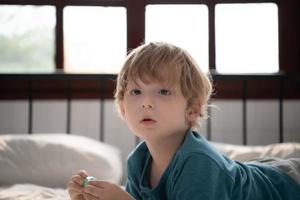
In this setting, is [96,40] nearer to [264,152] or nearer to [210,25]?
[210,25]

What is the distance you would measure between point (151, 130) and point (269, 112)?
1.52 m

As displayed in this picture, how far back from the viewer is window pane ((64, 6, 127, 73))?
2.36m

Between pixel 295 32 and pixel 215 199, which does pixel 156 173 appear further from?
pixel 295 32

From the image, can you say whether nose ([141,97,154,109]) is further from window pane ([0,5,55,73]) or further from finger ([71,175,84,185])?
window pane ([0,5,55,73])

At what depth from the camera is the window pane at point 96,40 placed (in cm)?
236

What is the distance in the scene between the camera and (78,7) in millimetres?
2369

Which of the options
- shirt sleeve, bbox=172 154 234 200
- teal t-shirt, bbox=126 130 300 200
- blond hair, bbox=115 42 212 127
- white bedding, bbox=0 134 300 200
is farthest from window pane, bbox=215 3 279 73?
shirt sleeve, bbox=172 154 234 200

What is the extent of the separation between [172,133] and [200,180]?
0.14 metres

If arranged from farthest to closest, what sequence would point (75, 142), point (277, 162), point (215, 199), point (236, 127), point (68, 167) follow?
point (236, 127) < point (75, 142) < point (68, 167) < point (277, 162) < point (215, 199)

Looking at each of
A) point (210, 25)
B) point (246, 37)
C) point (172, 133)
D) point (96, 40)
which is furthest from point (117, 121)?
point (172, 133)

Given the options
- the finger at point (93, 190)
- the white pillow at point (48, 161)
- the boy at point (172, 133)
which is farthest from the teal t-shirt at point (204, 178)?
the white pillow at point (48, 161)

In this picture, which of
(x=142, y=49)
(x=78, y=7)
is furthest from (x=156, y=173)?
(x=78, y=7)

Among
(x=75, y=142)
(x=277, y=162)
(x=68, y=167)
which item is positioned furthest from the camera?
(x=75, y=142)

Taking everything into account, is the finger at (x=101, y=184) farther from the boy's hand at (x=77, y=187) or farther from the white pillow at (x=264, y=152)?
the white pillow at (x=264, y=152)
